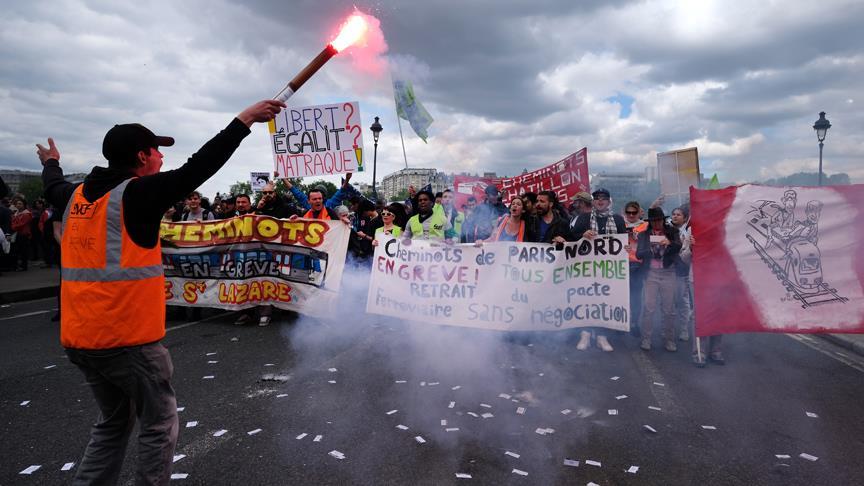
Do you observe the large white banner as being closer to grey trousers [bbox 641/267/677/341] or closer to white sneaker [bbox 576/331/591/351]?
white sneaker [bbox 576/331/591/351]

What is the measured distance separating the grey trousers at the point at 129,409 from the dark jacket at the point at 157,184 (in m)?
0.52

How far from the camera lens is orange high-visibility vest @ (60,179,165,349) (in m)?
2.05

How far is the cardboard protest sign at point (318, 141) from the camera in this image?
26.1 feet

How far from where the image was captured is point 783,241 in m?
4.94

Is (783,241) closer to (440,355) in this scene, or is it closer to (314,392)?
(440,355)

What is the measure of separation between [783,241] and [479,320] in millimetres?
3249

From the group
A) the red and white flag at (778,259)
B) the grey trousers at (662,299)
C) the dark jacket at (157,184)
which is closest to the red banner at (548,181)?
the grey trousers at (662,299)

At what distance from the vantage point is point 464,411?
3715 mm

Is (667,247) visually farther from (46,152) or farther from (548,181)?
(46,152)

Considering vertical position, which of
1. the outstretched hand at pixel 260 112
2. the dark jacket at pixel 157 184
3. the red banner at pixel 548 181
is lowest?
the dark jacket at pixel 157 184

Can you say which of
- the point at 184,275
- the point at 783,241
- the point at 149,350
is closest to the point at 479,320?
the point at 783,241

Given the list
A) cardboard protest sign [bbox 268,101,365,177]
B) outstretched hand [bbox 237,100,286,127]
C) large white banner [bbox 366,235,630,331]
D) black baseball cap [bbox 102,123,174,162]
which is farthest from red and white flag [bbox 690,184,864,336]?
cardboard protest sign [bbox 268,101,365,177]

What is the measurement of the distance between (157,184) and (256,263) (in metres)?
5.18

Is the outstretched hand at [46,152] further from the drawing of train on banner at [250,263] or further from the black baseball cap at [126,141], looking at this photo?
the drawing of train on banner at [250,263]
